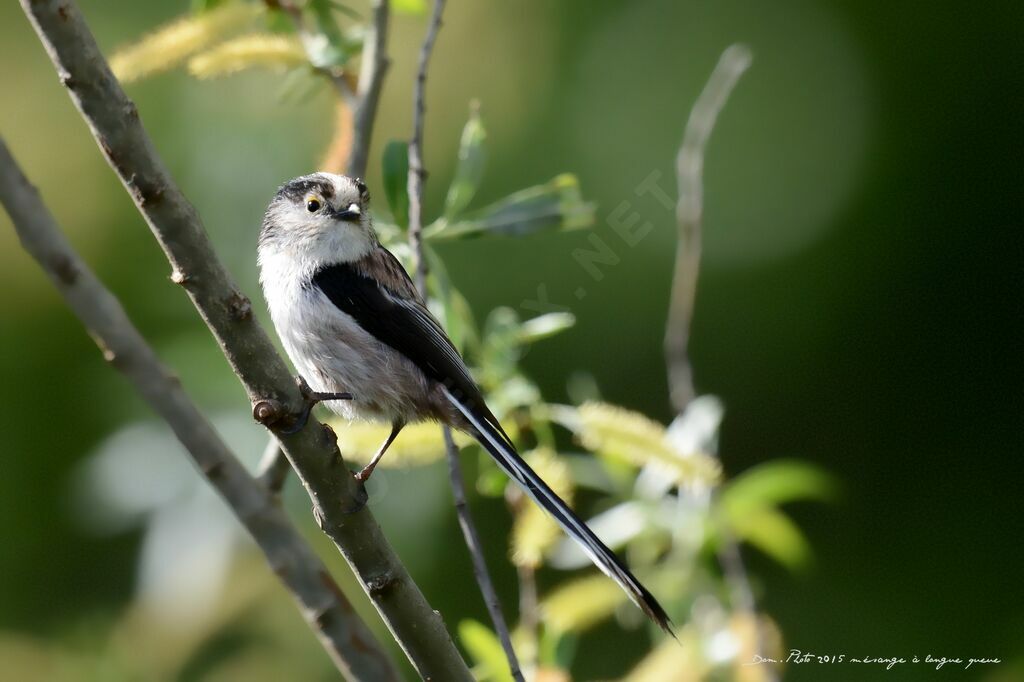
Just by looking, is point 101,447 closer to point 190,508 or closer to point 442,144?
point 190,508

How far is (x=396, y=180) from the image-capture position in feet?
8.71

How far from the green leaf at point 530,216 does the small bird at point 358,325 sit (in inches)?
8.7

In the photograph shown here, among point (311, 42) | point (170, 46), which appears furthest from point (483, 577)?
point (311, 42)

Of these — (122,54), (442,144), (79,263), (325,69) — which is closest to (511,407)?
(325,69)

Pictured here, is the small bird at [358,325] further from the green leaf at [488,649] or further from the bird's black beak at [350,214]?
the green leaf at [488,649]

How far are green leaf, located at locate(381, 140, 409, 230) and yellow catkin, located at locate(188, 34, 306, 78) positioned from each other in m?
0.32

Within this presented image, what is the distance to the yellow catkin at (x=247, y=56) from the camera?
98.3 inches

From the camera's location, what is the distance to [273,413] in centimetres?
181

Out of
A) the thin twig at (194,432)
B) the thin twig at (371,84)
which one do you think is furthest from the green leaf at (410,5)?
the thin twig at (194,432)

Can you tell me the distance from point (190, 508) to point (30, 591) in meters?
0.59

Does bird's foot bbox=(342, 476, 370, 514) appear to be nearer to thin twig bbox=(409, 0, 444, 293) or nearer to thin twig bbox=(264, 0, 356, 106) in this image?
thin twig bbox=(409, 0, 444, 293)

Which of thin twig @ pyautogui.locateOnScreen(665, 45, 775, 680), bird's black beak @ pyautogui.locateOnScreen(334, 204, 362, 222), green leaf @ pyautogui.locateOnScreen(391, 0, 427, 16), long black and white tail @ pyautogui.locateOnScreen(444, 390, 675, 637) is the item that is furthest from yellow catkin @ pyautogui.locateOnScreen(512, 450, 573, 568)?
green leaf @ pyautogui.locateOnScreen(391, 0, 427, 16)

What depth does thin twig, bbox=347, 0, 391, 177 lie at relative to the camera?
107 inches

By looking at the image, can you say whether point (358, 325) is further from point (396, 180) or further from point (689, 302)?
point (689, 302)
